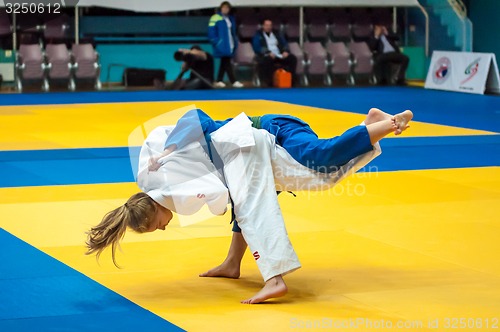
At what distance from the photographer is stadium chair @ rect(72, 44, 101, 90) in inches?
943

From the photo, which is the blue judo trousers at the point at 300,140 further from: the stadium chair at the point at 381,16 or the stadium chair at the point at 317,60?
the stadium chair at the point at 381,16

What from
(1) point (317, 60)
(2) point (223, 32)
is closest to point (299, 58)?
(1) point (317, 60)

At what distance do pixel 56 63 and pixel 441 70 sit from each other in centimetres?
982

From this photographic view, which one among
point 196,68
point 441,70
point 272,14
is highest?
point 272,14

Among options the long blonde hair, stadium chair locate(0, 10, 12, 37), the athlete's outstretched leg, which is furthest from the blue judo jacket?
the long blonde hair

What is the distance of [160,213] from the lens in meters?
6.05

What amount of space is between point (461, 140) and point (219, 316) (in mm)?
9730

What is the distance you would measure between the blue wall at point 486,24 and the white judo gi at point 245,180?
22274 millimetres

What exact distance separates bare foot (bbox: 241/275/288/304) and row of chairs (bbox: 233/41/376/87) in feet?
65.8

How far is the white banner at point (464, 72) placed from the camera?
76.0 ft

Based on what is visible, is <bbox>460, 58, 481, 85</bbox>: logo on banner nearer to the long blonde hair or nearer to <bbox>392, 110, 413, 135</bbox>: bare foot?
<bbox>392, 110, 413, 135</bbox>: bare foot

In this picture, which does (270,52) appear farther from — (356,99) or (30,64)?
(30,64)

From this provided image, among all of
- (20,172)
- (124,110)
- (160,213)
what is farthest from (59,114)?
(160,213)

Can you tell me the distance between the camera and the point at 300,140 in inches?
243
